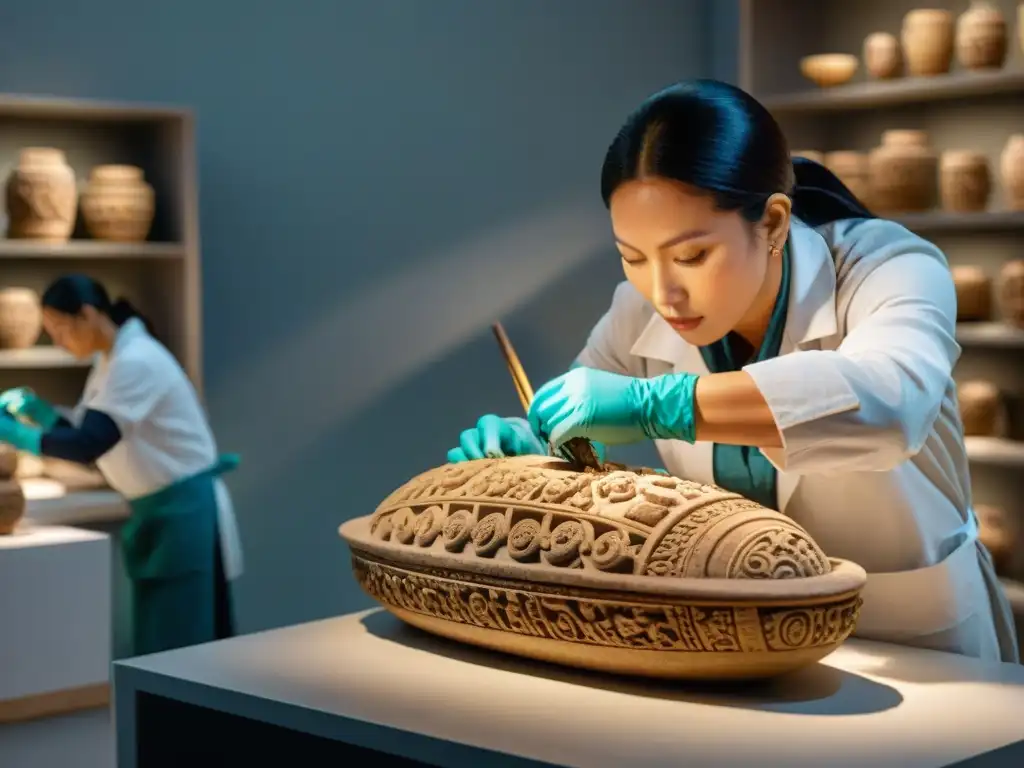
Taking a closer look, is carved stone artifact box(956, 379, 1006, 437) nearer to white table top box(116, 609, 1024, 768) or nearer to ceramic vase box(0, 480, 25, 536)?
ceramic vase box(0, 480, 25, 536)

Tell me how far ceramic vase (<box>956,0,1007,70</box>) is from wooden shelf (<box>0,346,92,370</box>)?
2557mm

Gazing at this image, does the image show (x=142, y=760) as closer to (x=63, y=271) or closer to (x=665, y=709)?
(x=665, y=709)

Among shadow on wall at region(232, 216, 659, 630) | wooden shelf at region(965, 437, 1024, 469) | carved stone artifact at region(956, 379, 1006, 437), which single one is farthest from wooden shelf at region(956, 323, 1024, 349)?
shadow on wall at region(232, 216, 659, 630)

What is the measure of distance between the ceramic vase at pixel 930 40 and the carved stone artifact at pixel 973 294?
585 mm

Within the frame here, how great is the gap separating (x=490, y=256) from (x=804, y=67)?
1.28 m

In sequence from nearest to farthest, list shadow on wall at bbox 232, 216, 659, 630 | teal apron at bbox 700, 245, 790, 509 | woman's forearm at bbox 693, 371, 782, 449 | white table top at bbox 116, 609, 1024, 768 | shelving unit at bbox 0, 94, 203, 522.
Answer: white table top at bbox 116, 609, 1024, 768
woman's forearm at bbox 693, 371, 782, 449
teal apron at bbox 700, 245, 790, 509
shelving unit at bbox 0, 94, 203, 522
shadow on wall at bbox 232, 216, 659, 630

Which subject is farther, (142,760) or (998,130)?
(998,130)

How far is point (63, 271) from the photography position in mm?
Answer: 4234

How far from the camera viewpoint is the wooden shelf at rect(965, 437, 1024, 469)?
12.3ft

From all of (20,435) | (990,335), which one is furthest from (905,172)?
(20,435)

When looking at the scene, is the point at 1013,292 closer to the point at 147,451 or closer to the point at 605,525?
the point at 147,451

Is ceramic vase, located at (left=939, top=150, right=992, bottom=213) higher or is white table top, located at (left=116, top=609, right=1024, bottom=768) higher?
ceramic vase, located at (left=939, top=150, right=992, bottom=213)

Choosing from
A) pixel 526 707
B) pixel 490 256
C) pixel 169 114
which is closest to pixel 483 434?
pixel 526 707

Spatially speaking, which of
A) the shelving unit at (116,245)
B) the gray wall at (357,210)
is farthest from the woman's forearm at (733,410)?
the gray wall at (357,210)
